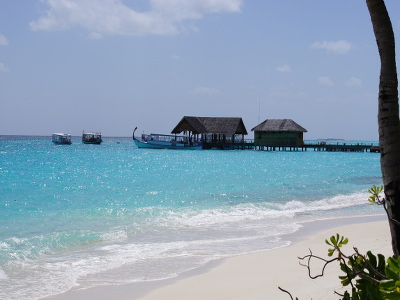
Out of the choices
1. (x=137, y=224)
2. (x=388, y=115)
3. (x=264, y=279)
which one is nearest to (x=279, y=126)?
(x=137, y=224)

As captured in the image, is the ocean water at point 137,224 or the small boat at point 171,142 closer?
the ocean water at point 137,224

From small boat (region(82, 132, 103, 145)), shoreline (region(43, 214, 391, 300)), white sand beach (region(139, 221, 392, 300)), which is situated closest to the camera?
white sand beach (region(139, 221, 392, 300))

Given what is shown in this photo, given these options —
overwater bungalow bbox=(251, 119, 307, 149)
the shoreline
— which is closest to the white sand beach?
the shoreline

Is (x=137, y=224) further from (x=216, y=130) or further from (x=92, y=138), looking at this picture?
(x=92, y=138)

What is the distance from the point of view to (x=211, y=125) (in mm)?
68812

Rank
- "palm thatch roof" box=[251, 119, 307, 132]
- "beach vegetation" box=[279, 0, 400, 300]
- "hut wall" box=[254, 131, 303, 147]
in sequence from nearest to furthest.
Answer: "beach vegetation" box=[279, 0, 400, 300] → "palm thatch roof" box=[251, 119, 307, 132] → "hut wall" box=[254, 131, 303, 147]

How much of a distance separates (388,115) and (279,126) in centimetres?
6278

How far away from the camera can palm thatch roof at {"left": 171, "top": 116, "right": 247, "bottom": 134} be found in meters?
65.4

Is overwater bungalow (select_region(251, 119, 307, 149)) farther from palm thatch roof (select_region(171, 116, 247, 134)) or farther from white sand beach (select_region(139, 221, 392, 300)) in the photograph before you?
white sand beach (select_region(139, 221, 392, 300))

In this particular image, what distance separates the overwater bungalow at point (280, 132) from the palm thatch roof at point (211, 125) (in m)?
2.34

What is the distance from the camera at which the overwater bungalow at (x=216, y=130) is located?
216ft

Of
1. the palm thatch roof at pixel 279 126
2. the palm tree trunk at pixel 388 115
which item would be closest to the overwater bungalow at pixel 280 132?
the palm thatch roof at pixel 279 126

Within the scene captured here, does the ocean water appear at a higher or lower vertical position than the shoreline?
lower

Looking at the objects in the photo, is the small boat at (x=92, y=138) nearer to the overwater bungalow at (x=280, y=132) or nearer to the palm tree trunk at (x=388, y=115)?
the overwater bungalow at (x=280, y=132)
